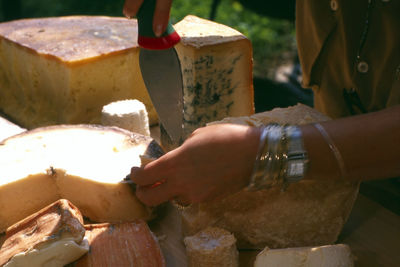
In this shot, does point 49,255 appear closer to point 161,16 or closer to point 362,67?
point 161,16

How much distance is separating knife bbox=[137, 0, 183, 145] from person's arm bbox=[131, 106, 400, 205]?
12.1 inches

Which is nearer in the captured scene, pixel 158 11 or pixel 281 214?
pixel 158 11

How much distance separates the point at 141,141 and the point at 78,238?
483mm

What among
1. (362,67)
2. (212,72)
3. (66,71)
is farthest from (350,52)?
(66,71)

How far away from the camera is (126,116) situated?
5.76 ft

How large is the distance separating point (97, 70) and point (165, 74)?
1.97ft

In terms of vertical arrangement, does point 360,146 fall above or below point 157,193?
above

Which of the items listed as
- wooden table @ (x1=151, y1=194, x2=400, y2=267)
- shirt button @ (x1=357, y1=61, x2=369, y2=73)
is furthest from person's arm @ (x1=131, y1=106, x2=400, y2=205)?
shirt button @ (x1=357, y1=61, x2=369, y2=73)

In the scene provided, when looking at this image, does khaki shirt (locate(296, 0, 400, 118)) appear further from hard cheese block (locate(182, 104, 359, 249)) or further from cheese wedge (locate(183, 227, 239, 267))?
cheese wedge (locate(183, 227, 239, 267))

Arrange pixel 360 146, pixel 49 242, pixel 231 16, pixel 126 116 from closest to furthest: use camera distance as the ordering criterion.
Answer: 1. pixel 360 146
2. pixel 49 242
3. pixel 126 116
4. pixel 231 16

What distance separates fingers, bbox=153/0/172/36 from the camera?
48.3 inches

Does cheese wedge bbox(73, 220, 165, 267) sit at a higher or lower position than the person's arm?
lower

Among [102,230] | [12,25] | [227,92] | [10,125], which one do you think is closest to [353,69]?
[227,92]

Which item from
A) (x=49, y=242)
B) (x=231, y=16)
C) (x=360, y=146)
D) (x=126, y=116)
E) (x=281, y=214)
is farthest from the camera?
(x=231, y=16)
